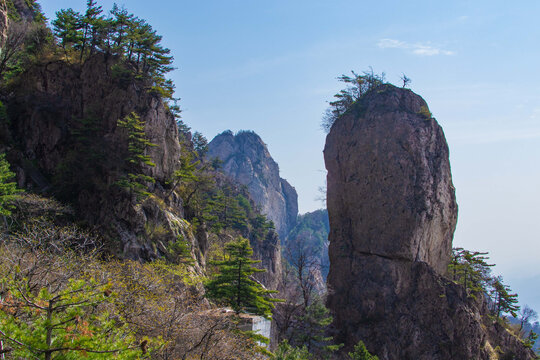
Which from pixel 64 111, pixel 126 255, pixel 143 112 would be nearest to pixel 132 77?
pixel 143 112

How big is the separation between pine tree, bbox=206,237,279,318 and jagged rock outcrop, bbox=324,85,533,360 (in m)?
13.6

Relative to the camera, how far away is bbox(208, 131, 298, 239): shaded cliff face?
110 metres

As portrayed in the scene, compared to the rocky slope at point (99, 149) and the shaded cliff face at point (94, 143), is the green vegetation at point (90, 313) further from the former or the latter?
the shaded cliff face at point (94, 143)

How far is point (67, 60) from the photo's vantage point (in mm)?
30141

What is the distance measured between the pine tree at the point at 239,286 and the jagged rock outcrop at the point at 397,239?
13.6 metres

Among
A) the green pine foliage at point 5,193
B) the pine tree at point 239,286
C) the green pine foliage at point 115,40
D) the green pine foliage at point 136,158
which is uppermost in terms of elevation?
the green pine foliage at point 115,40

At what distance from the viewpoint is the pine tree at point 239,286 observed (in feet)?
56.8

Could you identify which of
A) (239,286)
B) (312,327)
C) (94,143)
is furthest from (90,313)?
(94,143)

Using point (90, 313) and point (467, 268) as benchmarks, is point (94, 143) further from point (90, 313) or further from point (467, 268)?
point (467, 268)

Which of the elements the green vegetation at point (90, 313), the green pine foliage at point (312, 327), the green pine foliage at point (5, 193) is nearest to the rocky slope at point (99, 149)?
the green vegetation at point (90, 313)

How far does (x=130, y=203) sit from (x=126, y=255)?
332 centimetres

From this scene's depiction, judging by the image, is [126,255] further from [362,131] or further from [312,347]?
[362,131]

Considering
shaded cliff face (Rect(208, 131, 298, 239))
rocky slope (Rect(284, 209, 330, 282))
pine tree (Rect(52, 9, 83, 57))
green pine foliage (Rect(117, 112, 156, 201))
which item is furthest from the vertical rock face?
rocky slope (Rect(284, 209, 330, 282))

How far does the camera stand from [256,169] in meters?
115
